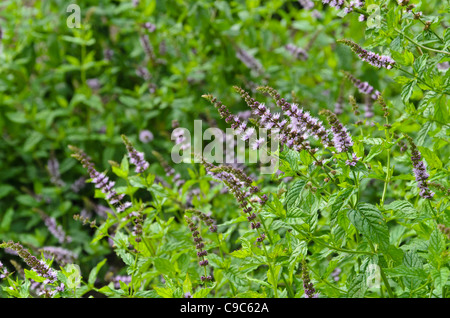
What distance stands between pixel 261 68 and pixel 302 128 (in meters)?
2.34

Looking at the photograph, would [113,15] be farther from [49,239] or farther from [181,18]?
[49,239]

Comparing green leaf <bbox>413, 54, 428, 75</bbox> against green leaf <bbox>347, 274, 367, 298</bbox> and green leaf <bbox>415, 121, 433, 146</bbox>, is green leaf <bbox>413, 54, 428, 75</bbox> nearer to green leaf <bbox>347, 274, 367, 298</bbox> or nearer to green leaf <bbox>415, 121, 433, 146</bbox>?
green leaf <bbox>415, 121, 433, 146</bbox>

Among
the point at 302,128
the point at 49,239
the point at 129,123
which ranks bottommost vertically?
the point at 49,239

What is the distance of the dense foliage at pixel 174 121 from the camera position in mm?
2088

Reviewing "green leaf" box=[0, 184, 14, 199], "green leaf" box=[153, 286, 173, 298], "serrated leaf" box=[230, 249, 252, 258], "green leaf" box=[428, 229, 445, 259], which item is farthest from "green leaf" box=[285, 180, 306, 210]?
"green leaf" box=[0, 184, 14, 199]

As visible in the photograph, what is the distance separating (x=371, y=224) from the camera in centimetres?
175

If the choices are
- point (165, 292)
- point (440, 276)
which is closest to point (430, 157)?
point (440, 276)

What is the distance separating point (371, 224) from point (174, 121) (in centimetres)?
127

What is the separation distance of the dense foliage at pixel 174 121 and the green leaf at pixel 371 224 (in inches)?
8.0

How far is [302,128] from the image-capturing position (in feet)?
5.71

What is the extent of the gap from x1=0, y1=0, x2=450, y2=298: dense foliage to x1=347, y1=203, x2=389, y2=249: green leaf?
8.0 inches
